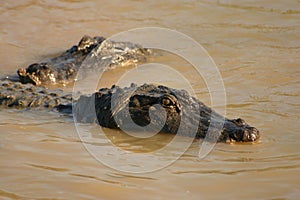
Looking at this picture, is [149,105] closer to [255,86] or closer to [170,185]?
[170,185]

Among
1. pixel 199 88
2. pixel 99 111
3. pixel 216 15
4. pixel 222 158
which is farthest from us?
pixel 216 15

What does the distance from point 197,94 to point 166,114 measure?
183 centimetres

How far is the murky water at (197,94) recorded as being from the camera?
4.49 meters

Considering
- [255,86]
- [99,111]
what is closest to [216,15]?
[255,86]

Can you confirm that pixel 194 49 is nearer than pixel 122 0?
Yes

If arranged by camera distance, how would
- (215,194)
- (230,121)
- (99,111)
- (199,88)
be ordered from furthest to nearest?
(199,88), (99,111), (230,121), (215,194)

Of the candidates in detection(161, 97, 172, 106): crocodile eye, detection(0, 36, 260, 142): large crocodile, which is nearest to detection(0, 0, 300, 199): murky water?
detection(0, 36, 260, 142): large crocodile

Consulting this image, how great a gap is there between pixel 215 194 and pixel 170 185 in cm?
33

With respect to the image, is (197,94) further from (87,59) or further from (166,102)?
(87,59)

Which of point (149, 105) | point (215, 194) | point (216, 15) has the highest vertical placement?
point (216, 15)

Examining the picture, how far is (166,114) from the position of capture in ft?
19.5

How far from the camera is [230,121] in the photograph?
19.1ft

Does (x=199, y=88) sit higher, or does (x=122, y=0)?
(x=122, y=0)

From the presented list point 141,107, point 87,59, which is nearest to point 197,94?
point 141,107
